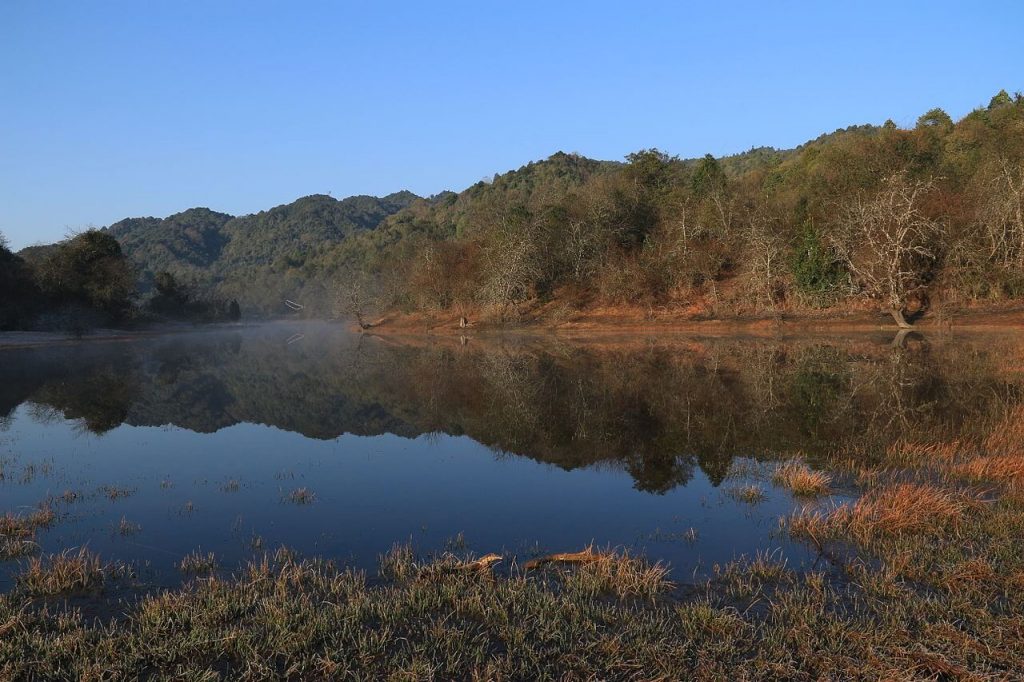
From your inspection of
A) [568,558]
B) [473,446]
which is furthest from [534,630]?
[473,446]

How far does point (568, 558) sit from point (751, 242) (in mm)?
50186

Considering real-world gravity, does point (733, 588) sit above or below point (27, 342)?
below

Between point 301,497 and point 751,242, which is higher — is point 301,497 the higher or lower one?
the lower one

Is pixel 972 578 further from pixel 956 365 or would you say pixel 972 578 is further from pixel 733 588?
pixel 956 365

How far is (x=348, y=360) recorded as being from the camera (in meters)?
A: 42.1

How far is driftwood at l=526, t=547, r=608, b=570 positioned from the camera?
8031mm

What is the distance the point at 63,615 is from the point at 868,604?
8063 millimetres

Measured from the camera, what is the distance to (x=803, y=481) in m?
11.2

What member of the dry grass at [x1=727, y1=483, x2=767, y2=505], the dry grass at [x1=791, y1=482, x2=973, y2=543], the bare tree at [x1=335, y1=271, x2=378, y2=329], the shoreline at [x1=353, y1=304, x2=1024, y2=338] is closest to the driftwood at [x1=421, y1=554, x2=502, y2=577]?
the dry grass at [x1=791, y1=482, x2=973, y2=543]

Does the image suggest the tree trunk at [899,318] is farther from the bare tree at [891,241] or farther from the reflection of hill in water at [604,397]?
the reflection of hill in water at [604,397]

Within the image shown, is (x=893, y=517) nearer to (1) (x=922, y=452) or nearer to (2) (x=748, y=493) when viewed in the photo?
(2) (x=748, y=493)

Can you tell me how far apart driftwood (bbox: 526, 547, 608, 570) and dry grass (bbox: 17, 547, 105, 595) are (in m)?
5.10

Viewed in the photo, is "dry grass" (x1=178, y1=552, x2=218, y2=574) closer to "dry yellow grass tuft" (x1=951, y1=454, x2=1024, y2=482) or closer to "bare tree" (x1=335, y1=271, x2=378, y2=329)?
"dry yellow grass tuft" (x1=951, y1=454, x2=1024, y2=482)

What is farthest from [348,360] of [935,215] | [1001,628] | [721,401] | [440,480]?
[935,215]
